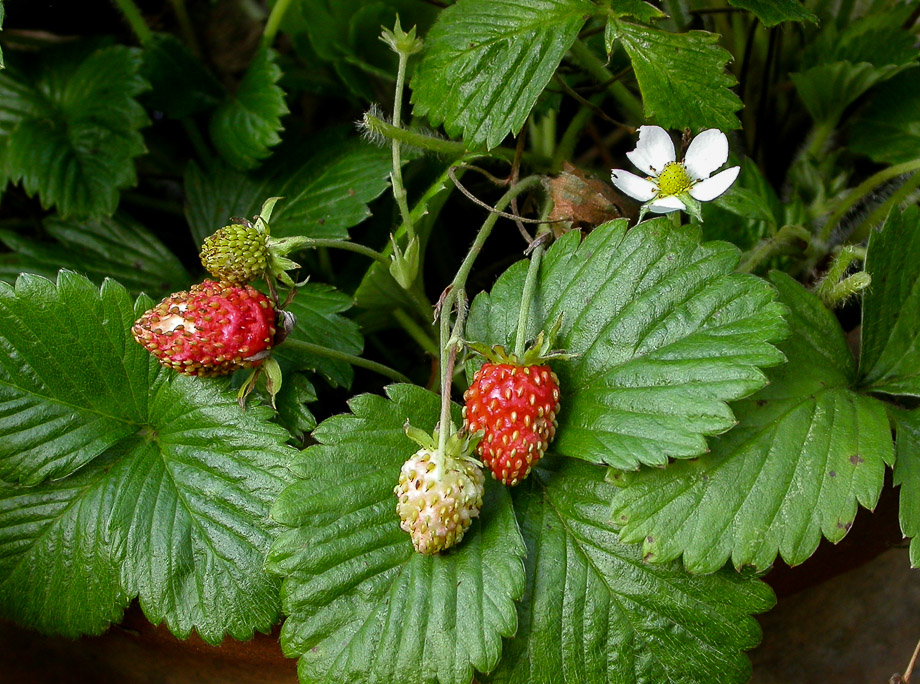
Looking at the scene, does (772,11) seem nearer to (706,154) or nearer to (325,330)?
(706,154)

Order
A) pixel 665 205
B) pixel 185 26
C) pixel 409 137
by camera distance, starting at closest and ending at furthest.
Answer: pixel 665 205
pixel 409 137
pixel 185 26

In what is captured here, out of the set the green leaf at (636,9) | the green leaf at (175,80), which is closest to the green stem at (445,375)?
the green leaf at (636,9)

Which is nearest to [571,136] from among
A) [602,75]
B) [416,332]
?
[602,75]

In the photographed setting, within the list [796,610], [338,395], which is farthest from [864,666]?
[338,395]

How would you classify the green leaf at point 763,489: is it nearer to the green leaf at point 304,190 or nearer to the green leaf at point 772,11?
the green leaf at point 772,11

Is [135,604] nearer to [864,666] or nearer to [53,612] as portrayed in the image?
[53,612]

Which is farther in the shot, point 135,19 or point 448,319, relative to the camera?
point 135,19

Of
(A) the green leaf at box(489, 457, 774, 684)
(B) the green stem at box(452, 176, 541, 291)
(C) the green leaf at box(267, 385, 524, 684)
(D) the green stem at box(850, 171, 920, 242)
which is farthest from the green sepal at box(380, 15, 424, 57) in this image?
(D) the green stem at box(850, 171, 920, 242)
